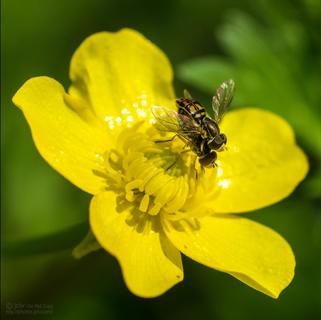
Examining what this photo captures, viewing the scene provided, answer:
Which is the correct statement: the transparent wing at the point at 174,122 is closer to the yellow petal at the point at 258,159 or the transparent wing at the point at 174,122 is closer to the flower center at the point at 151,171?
the flower center at the point at 151,171

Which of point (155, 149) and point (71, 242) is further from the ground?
point (155, 149)

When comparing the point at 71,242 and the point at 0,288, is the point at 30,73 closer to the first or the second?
the point at 0,288

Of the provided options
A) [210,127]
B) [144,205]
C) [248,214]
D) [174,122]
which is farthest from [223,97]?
[248,214]

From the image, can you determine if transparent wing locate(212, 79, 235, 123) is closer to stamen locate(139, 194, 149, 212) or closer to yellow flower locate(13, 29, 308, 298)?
yellow flower locate(13, 29, 308, 298)

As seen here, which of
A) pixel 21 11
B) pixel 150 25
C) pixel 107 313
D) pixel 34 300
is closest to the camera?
pixel 34 300

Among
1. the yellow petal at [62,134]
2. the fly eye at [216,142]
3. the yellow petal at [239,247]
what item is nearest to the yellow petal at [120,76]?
the yellow petal at [62,134]

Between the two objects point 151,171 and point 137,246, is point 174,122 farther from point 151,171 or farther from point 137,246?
point 137,246

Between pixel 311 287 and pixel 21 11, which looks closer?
pixel 311 287

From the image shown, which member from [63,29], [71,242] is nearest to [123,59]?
[71,242]
